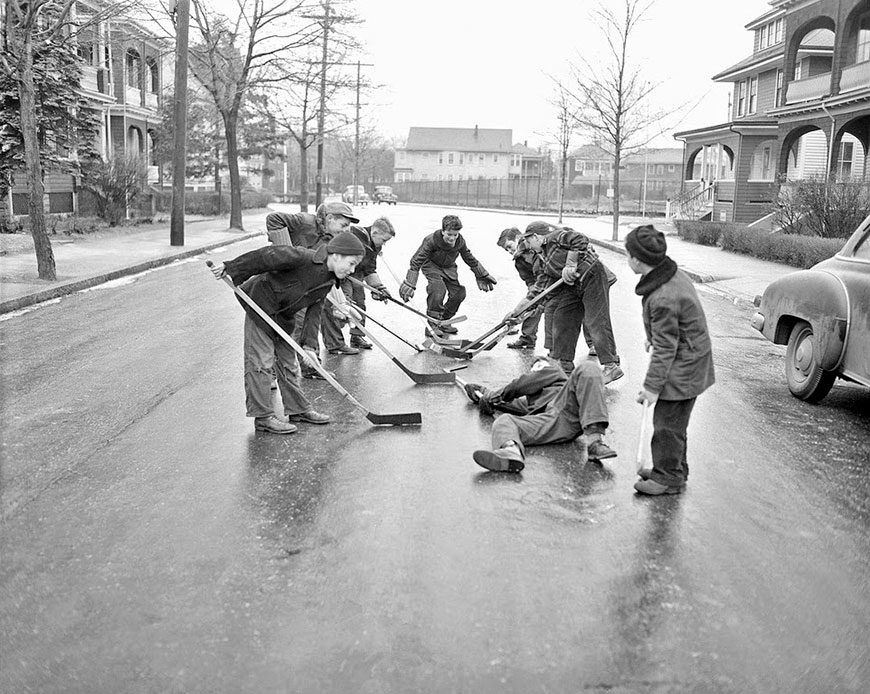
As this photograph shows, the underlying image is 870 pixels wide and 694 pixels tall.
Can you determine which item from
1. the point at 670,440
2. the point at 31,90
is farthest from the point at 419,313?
the point at 31,90

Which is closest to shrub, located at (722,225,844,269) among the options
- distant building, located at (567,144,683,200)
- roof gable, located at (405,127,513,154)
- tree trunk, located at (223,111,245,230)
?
tree trunk, located at (223,111,245,230)

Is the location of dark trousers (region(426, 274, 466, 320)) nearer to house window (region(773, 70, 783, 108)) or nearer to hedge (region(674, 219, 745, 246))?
hedge (region(674, 219, 745, 246))

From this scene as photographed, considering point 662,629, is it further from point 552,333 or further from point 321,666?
point 552,333

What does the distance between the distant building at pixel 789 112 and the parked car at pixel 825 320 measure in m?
19.4

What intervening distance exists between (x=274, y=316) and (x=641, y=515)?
9.79 ft

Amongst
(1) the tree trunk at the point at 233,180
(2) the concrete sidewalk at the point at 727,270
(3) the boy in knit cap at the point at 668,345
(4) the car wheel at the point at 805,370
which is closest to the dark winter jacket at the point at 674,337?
(3) the boy in knit cap at the point at 668,345

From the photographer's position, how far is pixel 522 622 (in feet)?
12.5

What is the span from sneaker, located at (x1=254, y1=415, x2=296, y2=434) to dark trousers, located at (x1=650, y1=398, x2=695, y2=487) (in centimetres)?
253

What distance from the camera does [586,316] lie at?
28.5 ft

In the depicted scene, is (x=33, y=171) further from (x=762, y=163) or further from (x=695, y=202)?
(x=695, y=202)

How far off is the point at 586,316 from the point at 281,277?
3033 millimetres

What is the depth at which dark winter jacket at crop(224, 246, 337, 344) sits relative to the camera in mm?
6672

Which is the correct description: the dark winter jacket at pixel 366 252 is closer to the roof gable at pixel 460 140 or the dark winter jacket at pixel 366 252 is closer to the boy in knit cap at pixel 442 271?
the boy in knit cap at pixel 442 271

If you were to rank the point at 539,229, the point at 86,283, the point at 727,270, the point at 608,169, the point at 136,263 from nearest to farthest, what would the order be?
the point at 539,229
the point at 86,283
the point at 136,263
the point at 727,270
the point at 608,169
